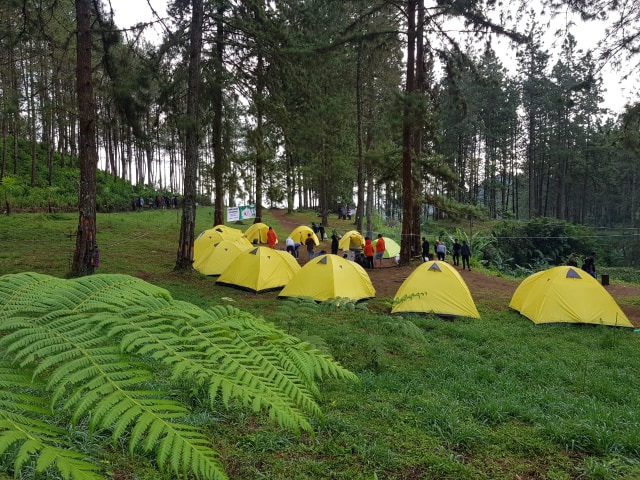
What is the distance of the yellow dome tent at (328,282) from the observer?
10.7 m

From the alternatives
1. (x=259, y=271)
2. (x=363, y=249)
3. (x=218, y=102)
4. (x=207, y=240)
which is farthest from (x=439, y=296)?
(x=207, y=240)

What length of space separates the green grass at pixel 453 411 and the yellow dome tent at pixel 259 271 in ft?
9.91

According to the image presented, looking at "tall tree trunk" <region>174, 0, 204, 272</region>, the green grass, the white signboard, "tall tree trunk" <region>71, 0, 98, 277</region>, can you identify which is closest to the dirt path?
the green grass

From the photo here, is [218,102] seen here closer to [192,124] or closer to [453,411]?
[192,124]

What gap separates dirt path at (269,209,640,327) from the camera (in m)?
11.8

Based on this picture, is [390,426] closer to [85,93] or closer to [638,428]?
[638,428]

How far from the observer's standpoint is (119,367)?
1201mm

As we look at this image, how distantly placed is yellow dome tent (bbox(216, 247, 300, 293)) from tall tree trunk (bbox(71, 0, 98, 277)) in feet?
13.6

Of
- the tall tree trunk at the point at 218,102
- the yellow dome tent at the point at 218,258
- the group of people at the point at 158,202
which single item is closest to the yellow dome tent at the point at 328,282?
the yellow dome tent at the point at 218,258

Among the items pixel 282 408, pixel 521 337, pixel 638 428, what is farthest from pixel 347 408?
pixel 521 337

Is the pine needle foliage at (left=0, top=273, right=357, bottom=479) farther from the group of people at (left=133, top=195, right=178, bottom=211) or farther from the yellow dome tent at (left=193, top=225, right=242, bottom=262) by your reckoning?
the group of people at (left=133, top=195, right=178, bottom=211)

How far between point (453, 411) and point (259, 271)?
8.37 meters

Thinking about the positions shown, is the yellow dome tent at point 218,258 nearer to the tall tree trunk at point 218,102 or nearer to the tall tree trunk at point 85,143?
the tall tree trunk at point 218,102

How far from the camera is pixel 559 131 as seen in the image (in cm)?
4191
